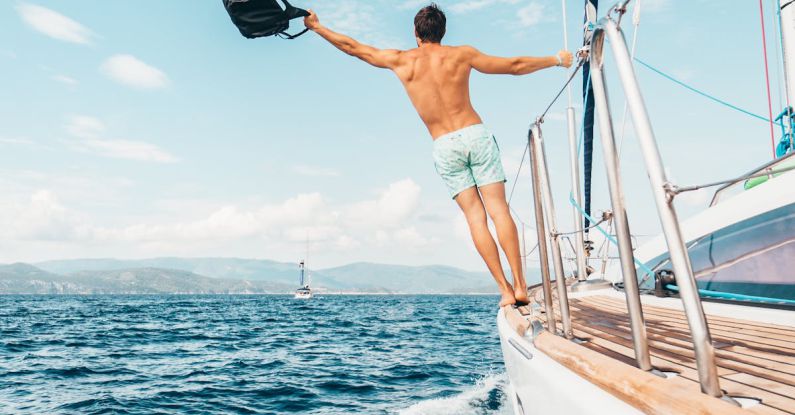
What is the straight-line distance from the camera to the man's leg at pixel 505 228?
334 cm

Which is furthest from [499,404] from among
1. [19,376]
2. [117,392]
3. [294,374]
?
[19,376]

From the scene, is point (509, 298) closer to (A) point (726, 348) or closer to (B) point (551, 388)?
(A) point (726, 348)

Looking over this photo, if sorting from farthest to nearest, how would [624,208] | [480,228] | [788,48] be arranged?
[788,48] < [480,228] < [624,208]

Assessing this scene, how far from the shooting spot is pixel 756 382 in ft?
4.63

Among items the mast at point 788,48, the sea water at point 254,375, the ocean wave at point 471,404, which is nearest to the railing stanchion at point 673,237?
the mast at point 788,48

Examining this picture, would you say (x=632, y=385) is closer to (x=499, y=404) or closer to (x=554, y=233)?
(x=554, y=233)

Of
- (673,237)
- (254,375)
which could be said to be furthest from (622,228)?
(254,375)

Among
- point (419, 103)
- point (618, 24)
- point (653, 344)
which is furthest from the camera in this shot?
point (419, 103)

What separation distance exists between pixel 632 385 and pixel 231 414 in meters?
7.80

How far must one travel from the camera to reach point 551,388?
181 cm

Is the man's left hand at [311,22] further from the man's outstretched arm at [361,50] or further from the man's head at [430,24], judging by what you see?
the man's head at [430,24]

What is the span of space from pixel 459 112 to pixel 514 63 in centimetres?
45

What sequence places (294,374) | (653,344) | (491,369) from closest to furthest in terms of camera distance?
(653,344) → (294,374) → (491,369)

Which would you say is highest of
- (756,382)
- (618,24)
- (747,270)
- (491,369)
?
(618,24)
